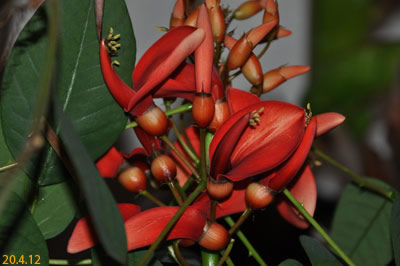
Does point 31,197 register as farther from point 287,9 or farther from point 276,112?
point 287,9

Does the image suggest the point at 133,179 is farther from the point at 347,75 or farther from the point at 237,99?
the point at 347,75

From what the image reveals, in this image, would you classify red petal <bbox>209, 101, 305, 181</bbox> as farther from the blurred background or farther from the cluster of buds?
A: the blurred background

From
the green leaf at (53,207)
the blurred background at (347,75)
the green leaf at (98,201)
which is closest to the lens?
the green leaf at (98,201)

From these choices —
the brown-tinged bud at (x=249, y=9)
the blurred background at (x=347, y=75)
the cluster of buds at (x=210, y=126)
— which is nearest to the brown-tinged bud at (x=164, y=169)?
the cluster of buds at (x=210, y=126)

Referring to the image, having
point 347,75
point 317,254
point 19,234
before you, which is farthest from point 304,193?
point 347,75

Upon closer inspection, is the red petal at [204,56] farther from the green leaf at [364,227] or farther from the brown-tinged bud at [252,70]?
the green leaf at [364,227]

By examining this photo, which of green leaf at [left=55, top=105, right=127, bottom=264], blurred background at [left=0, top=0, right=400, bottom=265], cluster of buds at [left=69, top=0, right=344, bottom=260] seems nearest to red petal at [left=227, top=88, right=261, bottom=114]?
cluster of buds at [left=69, top=0, right=344, bottom=260]
